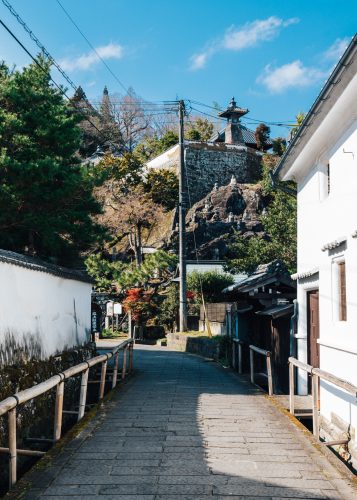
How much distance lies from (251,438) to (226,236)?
1246 inches

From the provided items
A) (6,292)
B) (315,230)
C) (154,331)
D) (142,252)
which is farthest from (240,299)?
(142,252)

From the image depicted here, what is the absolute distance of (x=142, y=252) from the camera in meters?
37.7

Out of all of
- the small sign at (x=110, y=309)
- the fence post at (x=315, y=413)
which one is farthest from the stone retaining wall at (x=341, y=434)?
the small sign at (x=110, y=309)

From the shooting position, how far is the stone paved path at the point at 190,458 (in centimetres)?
489

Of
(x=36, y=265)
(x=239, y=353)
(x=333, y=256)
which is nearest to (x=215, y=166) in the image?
(x=239, y=353)

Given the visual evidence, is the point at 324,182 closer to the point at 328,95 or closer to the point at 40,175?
the point at 328,95

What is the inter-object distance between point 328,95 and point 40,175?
36.2 ft

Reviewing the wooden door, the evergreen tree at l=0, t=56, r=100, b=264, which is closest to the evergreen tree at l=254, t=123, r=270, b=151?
the evergreen tree at l=0, t=56, r=100, b=264

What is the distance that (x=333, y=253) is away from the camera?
8.66 metres

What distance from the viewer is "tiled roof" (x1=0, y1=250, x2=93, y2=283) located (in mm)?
8914

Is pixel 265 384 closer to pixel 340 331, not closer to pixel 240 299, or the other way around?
pixel 240 299

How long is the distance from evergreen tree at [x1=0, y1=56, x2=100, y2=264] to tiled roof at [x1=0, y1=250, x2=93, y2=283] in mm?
3543

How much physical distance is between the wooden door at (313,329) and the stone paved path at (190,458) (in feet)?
5.77

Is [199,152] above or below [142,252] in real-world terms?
above
